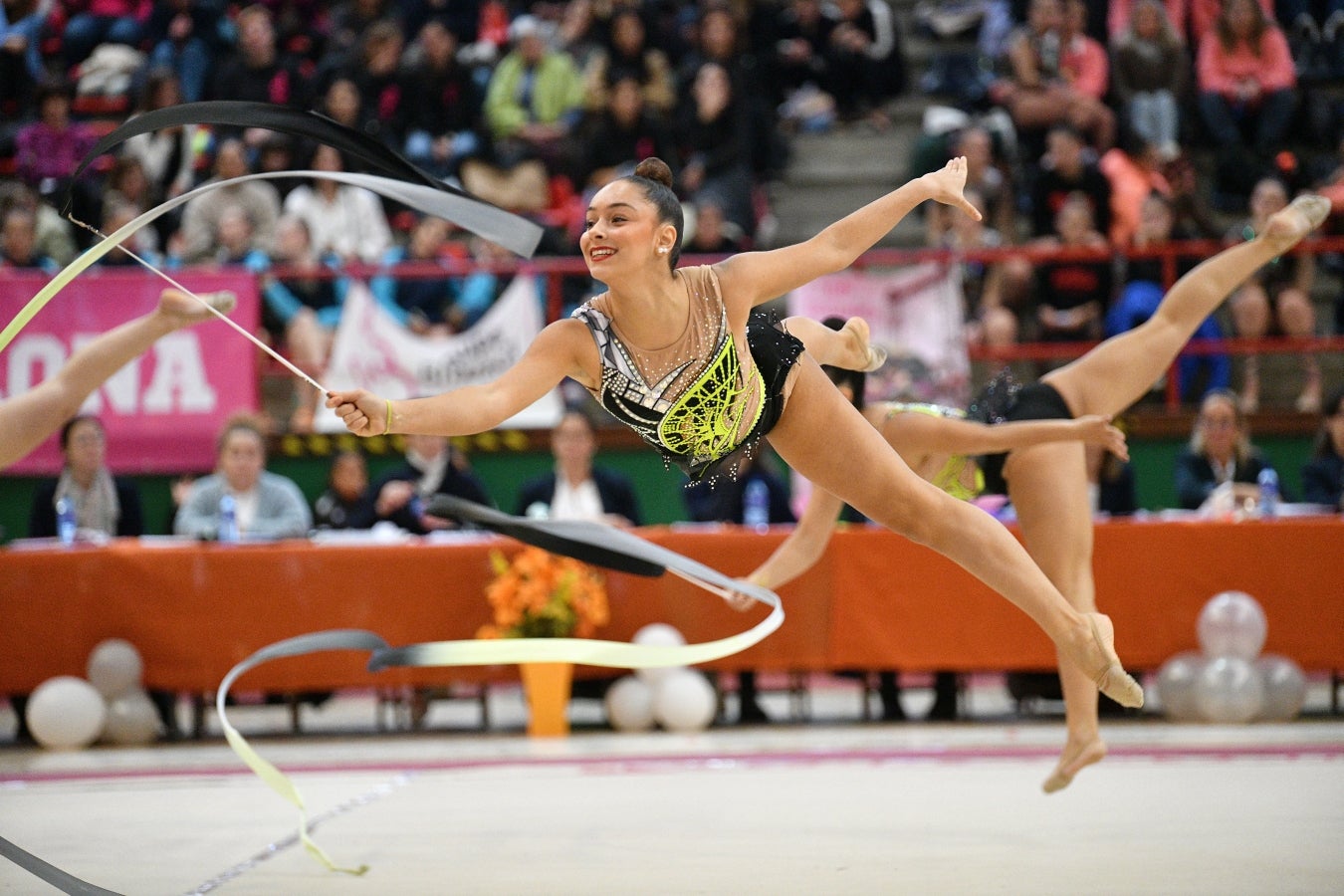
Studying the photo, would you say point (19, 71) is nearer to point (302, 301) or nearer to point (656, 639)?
point (302, 301)

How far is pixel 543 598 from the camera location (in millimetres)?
7043

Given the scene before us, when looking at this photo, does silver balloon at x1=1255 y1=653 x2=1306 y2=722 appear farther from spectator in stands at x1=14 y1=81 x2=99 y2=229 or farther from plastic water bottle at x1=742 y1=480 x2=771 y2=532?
spectator in stands at x1=14 y1=81 x2=99 y2=229

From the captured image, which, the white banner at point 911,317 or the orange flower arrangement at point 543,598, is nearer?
the orange flower arrangement at point 543,598

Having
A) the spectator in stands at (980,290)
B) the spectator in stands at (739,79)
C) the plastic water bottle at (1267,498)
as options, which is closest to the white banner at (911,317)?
the spectator in stands at (980,290)

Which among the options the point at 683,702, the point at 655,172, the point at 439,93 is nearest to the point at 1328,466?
the point at 683,702

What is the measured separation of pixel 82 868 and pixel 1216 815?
312 centimetres

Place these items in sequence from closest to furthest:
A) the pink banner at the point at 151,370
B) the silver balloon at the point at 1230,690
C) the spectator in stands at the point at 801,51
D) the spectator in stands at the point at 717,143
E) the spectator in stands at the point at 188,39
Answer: the silver balloon at the point at 1230,690 < the pink banner at the point at 151,370 < the spectator in stands at the point at 717,143 < the spectator in stands at the point at 188,39 < the spectator in stands at the point at 801,51

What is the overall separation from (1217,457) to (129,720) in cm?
529

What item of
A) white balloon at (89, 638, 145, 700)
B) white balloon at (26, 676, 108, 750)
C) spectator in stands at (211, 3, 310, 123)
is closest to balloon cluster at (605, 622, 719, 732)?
white balloon at (89, 638, 145, 700)

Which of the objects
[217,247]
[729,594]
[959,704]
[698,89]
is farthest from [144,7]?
[729,594]

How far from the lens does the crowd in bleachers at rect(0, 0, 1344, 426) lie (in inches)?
391

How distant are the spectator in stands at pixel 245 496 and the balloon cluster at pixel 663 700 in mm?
1723

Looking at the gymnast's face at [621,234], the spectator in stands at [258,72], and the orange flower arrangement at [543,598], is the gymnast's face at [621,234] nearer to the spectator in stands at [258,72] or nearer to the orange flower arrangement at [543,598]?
the orange flower arrangement at [543,598]

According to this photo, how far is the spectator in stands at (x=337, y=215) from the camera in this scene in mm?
10367
